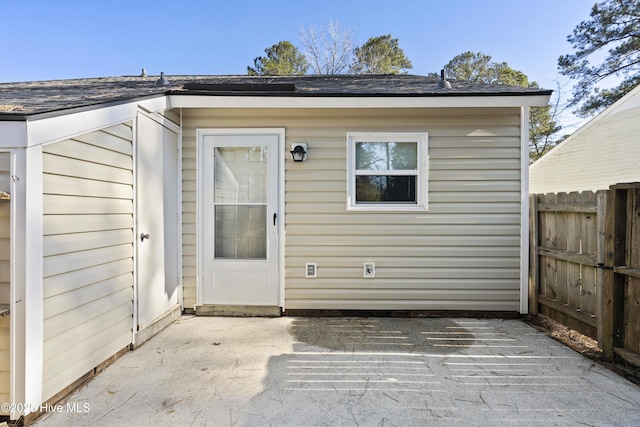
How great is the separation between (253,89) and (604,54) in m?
13.5

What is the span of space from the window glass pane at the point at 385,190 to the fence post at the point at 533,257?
1294 mm

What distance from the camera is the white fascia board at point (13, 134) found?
5.70 feet

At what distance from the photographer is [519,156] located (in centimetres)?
360

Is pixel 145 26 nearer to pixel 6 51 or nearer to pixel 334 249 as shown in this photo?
pixel 6 51

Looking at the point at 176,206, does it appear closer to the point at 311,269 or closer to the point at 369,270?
the point at 311,269

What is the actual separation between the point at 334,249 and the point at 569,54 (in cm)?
1355

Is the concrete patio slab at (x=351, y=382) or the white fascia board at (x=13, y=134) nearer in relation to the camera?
the white fascia board at (x=13, y=134)

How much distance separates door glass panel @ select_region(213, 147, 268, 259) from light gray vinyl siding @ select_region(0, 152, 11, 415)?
2.00m

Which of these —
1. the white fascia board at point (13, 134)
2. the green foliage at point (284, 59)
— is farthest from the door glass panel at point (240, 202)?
the green foliage at point (284, 59)

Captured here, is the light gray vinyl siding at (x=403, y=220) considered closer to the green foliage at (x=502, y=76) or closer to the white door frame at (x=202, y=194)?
the white door frame at (x=202, y=194)

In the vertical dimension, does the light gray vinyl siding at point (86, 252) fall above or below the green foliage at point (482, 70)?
below

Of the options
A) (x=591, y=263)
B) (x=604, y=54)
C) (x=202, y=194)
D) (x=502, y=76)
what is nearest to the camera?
(x=591, y=263)

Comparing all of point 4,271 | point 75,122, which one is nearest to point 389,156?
point 75,122

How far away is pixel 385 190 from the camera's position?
3701mm
